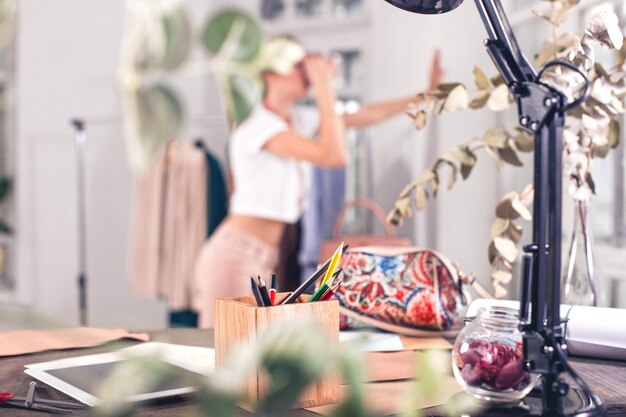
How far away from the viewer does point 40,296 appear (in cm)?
375

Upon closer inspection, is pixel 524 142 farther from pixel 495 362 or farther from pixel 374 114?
pixel 374 114

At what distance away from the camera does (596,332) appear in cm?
93

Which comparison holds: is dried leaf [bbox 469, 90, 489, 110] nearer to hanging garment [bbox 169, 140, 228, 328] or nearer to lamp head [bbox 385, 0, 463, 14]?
lamp head [bbox 385, 0, 463, 14]

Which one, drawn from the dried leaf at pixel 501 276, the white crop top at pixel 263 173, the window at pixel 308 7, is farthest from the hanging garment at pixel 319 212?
the dried leaf at pixel 501 276

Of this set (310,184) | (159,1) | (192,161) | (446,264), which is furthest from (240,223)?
(159,1)

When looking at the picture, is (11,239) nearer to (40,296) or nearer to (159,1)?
(40,296)

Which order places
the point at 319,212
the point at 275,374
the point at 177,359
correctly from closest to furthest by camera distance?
the point at 275,374, the point at 177,359, the point at 319,212

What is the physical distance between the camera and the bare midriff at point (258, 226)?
97.3 inches

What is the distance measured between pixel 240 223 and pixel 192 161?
0.77m

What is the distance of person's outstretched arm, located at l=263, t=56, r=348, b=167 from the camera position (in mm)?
2445

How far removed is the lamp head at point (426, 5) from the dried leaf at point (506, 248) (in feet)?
1.17

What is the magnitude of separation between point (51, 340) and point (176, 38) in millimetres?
747

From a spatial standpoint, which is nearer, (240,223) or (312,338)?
(312,338)

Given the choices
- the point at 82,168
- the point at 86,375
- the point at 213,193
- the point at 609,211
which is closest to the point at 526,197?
the point at 86,375
